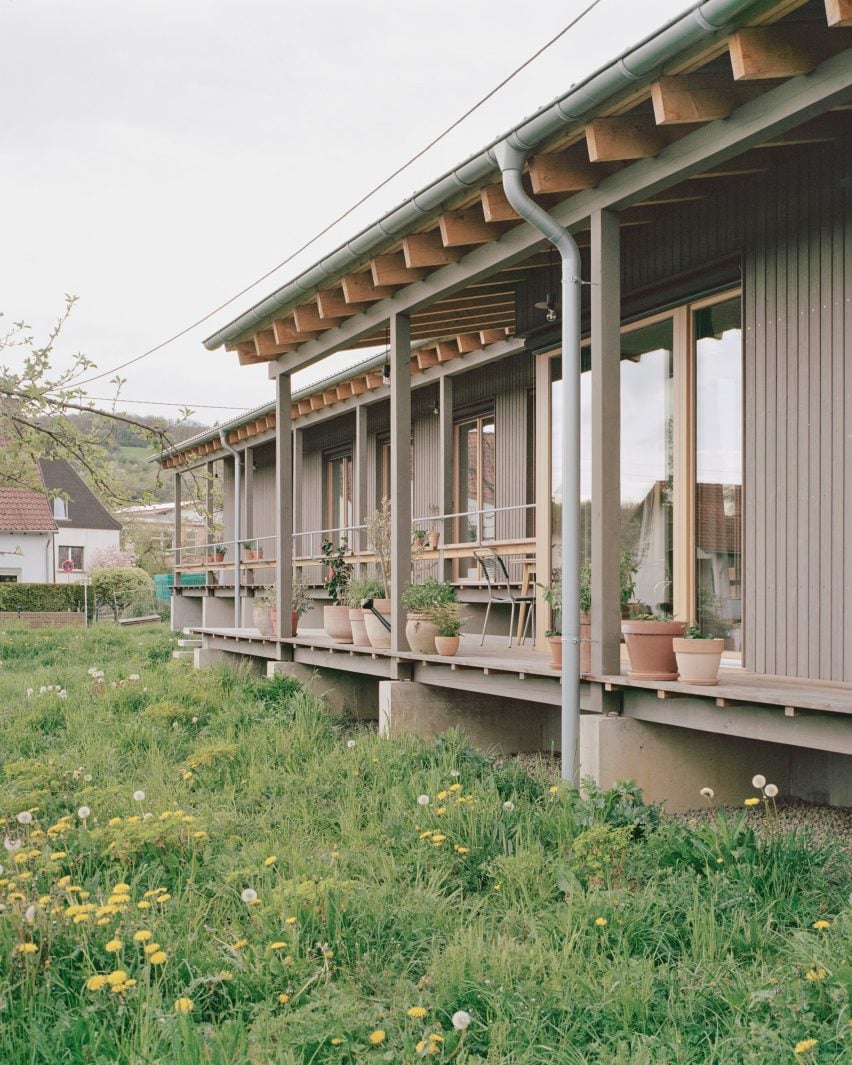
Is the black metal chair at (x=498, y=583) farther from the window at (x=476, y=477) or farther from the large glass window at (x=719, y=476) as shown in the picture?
the large glass window at (x=719, y=476)

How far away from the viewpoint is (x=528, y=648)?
835cm

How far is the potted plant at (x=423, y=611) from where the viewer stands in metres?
7.20

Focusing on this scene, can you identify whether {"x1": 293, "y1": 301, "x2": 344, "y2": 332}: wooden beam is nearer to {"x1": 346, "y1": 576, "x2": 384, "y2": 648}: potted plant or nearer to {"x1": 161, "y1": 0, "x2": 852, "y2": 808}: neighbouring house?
{"x1": 161, "y1": 0, "x2": 852, "y2": 808}: neighbouring house

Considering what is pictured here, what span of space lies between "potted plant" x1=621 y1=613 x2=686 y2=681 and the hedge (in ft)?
79.7

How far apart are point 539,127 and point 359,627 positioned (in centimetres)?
428

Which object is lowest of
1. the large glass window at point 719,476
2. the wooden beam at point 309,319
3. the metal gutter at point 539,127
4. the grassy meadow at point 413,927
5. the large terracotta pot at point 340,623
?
the grassy meadow at point 413,927

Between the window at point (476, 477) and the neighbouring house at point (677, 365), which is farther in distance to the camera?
the window at point (476, 477)

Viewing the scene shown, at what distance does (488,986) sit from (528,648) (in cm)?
525

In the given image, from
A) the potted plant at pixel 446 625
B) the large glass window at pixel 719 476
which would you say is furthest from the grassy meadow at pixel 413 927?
the large glass window at pixel 719 476

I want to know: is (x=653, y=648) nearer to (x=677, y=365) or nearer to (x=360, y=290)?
(x=677, y=365)

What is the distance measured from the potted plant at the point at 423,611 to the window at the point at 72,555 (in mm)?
44452

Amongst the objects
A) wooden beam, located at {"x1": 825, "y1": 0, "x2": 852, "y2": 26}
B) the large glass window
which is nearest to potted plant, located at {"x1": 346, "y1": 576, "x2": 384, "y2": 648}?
the large glass window

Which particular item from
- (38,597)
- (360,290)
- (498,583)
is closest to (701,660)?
(360,290)

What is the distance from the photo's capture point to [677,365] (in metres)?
6.50
